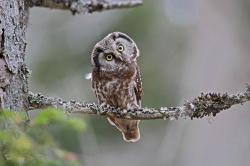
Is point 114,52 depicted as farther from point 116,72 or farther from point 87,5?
point 87,5

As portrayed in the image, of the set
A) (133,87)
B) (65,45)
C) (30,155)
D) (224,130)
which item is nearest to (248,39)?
(224,130)

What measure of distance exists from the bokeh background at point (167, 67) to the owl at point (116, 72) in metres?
3.22

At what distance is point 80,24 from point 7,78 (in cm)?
814

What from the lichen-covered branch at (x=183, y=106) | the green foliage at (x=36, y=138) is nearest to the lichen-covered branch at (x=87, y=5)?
the lichen-covered branch at (x=183, y=106)

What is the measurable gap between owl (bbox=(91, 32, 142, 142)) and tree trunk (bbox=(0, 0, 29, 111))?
2.89ft

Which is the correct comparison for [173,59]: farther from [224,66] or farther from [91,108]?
[91,108]

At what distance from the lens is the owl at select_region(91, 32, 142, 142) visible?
165 inches

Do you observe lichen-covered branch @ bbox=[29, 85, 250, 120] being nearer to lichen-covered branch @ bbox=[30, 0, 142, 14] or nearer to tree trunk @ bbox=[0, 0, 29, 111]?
tree trunk @ bbox=[0, 0, 29, 111]

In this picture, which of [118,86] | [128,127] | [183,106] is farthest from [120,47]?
[183,106]

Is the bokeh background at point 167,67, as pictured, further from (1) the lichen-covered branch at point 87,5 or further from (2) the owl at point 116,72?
(1) the lichen-covered branch at point 87,5

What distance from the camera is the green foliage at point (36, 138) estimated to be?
2.35m

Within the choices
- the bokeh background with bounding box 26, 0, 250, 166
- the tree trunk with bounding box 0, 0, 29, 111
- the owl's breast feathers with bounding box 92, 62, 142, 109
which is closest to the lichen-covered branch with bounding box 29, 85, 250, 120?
the tree trunk with bounding box 0, 0, 29, 111

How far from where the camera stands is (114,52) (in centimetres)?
420

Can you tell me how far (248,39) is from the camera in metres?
9.23
